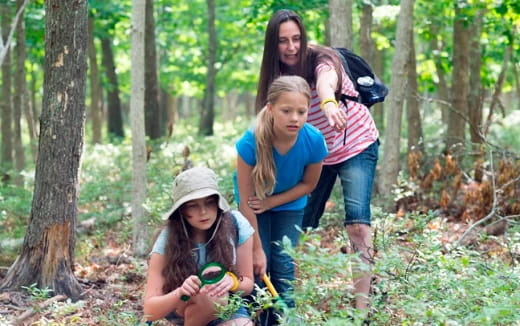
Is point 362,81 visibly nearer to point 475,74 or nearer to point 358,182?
point 358,182

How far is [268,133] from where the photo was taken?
4.53 m

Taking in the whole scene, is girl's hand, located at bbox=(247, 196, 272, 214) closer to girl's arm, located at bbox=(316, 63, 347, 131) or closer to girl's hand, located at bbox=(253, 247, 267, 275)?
girl's hand, located at bbox=(253, 247, 267, 275)

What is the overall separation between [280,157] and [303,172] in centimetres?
23

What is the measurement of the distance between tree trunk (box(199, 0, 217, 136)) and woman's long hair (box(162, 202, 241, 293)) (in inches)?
689

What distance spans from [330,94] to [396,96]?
4403 mm

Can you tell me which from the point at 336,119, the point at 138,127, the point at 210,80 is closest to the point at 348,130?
the point at 336,119

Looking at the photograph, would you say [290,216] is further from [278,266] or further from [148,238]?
[148,238]

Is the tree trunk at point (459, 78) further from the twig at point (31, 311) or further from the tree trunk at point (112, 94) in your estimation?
the tree trunk at point (112, 94)

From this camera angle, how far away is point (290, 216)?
16.1ft

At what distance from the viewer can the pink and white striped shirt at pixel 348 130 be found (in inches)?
196

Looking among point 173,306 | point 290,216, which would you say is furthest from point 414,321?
point 290,216

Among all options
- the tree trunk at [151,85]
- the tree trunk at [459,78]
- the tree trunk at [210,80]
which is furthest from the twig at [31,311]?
the tree trunk at [210,80]

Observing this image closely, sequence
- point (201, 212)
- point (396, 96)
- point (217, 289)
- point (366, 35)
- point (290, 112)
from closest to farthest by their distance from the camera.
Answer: point (217, 289), point (201, 212), point (290, 112), point (396, 96), point (366, 35)

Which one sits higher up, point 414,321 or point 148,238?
point 414,321
